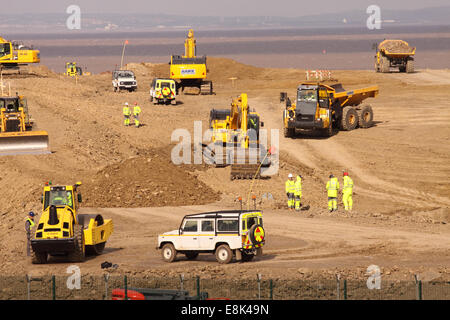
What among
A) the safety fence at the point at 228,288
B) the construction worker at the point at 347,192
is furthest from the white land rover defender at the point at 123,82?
the safety fence at the point at 228,288

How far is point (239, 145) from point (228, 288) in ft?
55.9

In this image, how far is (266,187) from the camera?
1277 inches

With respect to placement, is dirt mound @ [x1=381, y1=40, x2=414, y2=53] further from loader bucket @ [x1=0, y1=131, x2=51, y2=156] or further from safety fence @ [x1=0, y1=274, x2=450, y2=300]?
safety fence @ [x1=0, y1=274, x2=450, y2=300]

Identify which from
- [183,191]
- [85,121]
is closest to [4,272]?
[183,191]

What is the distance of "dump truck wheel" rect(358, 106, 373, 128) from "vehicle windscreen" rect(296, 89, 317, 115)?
13.8 ft

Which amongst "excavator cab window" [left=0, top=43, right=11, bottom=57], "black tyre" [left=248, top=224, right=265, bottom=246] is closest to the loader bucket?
"black tyre" [left=248, top=224, right=265, bottom=246]

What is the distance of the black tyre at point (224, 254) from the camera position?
2108 cm

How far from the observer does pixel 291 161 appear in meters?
36.9

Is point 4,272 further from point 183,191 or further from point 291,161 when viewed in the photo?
point 291,161

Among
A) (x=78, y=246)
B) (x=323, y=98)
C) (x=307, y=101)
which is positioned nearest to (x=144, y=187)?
(x=78, y=246)

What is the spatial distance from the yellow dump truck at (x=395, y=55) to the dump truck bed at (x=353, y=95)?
27.8 metres

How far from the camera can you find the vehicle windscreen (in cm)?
4062

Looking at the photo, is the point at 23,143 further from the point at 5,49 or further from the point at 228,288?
the point at 5,49
